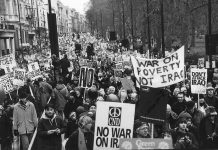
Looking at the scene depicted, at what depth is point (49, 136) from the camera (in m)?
7.25

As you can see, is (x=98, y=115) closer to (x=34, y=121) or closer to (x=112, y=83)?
(x=34, y=121)

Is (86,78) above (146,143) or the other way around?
above

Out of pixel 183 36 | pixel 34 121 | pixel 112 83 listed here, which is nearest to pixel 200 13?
pixel 183 36

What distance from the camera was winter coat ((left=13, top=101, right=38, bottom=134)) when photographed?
8484 millimetres

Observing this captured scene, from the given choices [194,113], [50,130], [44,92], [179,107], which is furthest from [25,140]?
[44,92]

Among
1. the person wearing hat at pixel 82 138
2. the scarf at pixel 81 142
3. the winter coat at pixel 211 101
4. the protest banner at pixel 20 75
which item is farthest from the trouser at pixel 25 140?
the protest banner at pixel 20 75

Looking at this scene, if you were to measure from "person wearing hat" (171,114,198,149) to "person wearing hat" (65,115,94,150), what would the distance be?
1.26m

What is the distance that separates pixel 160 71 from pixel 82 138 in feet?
5.69

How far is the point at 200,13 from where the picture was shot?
36.2 meters

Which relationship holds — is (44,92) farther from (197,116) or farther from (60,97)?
(197,116)

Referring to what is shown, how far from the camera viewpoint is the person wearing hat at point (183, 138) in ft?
21.0

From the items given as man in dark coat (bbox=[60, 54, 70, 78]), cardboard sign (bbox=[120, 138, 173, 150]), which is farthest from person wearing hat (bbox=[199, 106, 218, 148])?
man in dark coat (bbox=[60, 54, 70, 78])

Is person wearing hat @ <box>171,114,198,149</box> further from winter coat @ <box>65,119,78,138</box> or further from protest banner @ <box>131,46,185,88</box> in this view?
winter coat @ <box>65,119,78,138</box>

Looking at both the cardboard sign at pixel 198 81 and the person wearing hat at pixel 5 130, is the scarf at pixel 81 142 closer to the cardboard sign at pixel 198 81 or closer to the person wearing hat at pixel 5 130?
the person wearing hat at pixel 5 130
